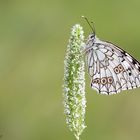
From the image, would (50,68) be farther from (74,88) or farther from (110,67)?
(74,88)

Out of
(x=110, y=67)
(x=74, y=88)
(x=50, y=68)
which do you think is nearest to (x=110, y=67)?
(x=110, y=67)

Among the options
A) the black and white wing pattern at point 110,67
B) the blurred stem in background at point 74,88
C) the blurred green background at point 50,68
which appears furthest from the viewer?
the blurred green background at point 50,68

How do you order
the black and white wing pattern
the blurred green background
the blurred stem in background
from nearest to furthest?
the blurred stem in background
the black and white wing pattern
the blurred green background

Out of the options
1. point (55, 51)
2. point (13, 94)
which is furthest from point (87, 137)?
point (55, 51)

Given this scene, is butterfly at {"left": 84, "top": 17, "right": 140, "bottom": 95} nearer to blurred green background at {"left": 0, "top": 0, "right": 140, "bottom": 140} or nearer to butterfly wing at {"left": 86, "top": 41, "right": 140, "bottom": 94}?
butterfly wing at {"left": 86, "top": 41, "right": 140, "bottom": 94}

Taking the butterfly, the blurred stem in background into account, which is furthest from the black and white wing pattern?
the blurred stem in background

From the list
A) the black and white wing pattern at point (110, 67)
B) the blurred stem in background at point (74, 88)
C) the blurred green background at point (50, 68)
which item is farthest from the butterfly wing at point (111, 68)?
the blurred green background at point (50, 68)

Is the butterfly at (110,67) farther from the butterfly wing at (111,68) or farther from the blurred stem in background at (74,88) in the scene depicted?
the blurred stem in background at (74,88)
